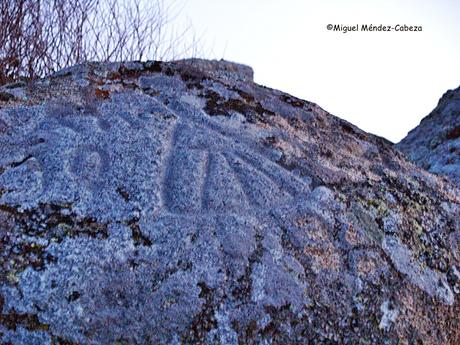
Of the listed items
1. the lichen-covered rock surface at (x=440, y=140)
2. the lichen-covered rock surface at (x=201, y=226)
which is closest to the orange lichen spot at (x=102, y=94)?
the lichen-covered rock surface at (x=201, y=226)

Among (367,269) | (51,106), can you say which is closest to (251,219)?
(367,269)

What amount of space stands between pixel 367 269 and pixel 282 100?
37.9 inches

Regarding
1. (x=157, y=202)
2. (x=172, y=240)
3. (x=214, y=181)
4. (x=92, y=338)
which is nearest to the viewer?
(x=92, y=338)

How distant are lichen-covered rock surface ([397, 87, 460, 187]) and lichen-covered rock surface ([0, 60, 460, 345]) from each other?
1025mm

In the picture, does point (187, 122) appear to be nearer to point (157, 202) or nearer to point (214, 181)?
point (214, 181)

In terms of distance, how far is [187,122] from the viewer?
1.85 m

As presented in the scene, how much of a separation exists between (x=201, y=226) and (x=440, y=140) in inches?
93.8

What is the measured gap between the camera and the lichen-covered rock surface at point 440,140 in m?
2.97

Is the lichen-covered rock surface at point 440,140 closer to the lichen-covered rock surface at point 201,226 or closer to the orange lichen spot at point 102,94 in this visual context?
the lichen-covered rock surface at point 201,226

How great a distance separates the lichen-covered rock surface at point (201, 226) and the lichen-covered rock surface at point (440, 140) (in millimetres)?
1025

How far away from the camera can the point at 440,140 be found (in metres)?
3.29

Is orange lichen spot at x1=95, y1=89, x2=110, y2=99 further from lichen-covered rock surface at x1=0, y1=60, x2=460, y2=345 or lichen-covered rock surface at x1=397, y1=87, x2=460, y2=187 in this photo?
lichen-covered rock surface at x1=397, y1=87, x2=460, y2=187

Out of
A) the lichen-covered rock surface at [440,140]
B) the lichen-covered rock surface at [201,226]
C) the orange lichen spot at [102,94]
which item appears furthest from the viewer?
the lichen-covered rock surface at [440,140]

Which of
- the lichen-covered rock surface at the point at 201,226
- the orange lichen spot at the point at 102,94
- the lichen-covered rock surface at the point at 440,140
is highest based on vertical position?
the lichen-covered rock surface at the point at 440,140
